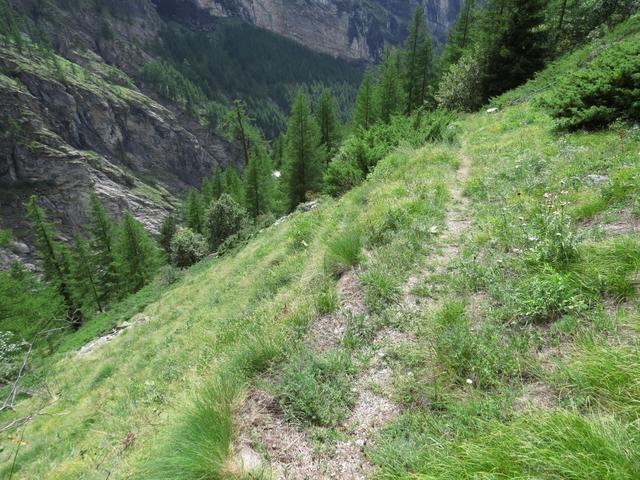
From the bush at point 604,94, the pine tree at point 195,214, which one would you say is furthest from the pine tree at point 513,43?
the pine tree at point 195,214

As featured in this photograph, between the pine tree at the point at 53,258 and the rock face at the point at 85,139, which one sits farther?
the rock face at the point at 85,139

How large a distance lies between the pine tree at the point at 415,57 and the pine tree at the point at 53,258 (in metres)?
41.1

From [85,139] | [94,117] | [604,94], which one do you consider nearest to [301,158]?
[604,94]

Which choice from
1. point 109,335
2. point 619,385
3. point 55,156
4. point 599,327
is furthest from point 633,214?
point 55,156

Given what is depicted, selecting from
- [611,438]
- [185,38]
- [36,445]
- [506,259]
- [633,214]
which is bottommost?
[36,445]

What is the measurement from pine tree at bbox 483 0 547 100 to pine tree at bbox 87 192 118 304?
44.3m

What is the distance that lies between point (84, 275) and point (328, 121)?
35.6m

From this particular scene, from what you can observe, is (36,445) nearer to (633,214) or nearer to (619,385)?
(619,385)

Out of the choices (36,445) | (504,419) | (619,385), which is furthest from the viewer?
(36,445)

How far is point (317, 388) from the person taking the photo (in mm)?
3273

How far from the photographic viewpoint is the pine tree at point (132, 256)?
135 ft

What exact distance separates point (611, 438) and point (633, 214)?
3410 millimetres

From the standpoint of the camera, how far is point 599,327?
2715 millimetres

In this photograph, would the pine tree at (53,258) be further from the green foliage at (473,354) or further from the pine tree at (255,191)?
the green foliage at (473,354)
